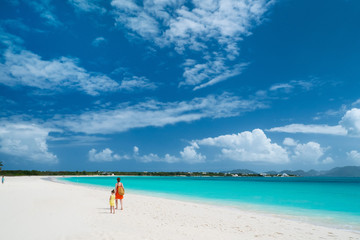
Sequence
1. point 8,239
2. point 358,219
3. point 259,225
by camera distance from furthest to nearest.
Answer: point 358,219 < point 259,225 < point 8,239

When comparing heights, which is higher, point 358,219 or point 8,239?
point 8,239

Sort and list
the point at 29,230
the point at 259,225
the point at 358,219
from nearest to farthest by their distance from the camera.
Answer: the point at 29,230 → the point at 259,225 → the point at 358,219

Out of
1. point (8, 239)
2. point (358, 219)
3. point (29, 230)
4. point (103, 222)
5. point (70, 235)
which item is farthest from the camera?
point (358, 219)

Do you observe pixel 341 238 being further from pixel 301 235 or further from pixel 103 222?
pixel 103 222

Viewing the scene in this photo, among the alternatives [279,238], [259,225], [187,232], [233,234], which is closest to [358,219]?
[259,225]

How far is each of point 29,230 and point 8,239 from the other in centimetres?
135

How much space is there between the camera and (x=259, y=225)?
1329cm

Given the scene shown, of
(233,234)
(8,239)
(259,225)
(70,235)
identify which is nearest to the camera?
(8,239)

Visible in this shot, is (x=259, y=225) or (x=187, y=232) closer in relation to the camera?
(x=187, y=232)

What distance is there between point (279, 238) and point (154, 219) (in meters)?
6.46

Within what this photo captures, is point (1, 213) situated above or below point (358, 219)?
above

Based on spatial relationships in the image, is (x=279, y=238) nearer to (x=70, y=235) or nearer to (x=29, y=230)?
(x=70, y=235)

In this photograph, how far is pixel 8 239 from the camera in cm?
877

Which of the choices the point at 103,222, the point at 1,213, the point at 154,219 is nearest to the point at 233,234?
the point at 154,219
